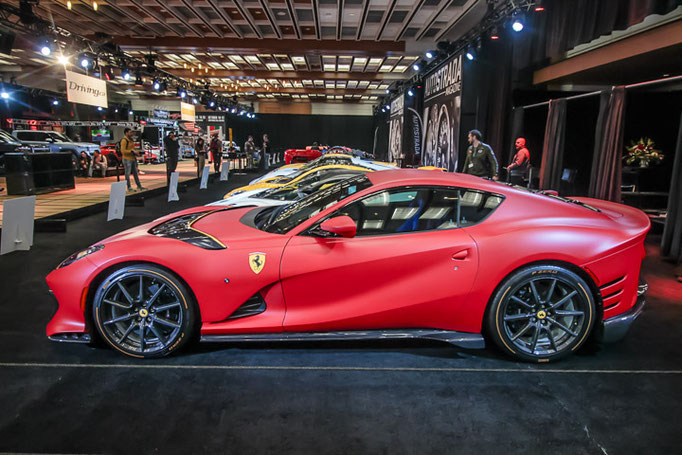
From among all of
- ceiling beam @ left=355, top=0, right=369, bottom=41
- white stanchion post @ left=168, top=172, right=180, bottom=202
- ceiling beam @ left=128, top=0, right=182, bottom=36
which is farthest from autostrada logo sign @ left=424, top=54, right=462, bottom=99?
ceiling beam @ left=128, top=0, right=182, bottom=36

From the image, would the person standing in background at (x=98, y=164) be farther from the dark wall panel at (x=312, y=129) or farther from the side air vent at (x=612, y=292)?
the dark wall panel at (x=312, y=129)

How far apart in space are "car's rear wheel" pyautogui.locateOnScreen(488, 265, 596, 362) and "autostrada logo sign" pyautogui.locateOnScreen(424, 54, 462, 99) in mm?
10427

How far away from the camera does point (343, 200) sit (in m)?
2.95

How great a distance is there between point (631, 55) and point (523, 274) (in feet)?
32.9

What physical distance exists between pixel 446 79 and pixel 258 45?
6600 millimetres

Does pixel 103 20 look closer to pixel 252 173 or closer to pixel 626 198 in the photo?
pixel 252 173

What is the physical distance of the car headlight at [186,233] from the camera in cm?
283

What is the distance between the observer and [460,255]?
8.99 ft

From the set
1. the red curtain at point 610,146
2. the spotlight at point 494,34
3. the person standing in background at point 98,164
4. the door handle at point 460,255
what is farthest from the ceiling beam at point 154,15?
the door handle at point 460,255

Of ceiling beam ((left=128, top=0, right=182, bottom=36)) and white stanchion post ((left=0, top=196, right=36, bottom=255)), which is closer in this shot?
white stanchion post ((left=0, top=196, right=36, bottom=255))

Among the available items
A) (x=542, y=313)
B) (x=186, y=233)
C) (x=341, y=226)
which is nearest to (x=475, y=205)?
(x=542, y=313)

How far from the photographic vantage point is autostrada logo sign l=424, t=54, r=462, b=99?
40.6 feet

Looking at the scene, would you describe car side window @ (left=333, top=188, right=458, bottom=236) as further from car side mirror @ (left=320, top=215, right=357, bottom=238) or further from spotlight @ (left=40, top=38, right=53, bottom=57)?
spotlight @ (left=40, top=38, right=53, bottom=57)

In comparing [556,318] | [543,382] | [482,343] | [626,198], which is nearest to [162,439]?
[482,343]
